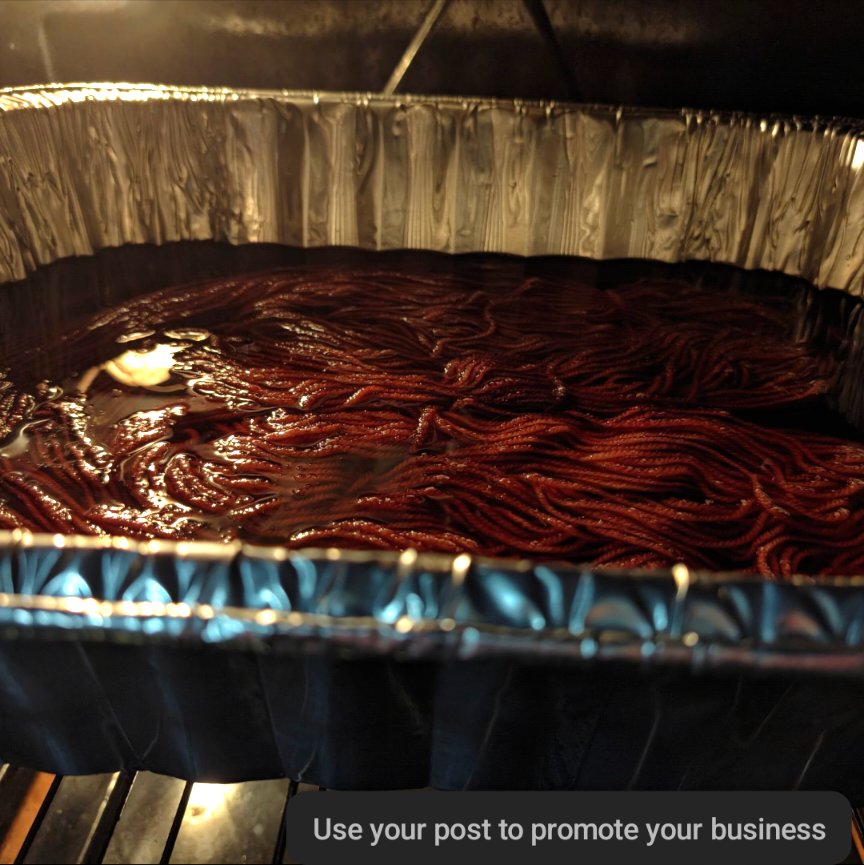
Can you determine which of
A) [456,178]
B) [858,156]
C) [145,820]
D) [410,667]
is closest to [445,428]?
[410,667]

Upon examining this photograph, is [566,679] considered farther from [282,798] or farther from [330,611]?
[282,798]

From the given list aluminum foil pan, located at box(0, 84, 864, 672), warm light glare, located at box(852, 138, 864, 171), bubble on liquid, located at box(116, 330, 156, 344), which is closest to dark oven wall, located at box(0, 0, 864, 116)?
aluminum foil pan, located at box(0, 84, 864, 672)

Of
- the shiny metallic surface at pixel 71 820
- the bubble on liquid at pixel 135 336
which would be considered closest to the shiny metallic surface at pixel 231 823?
the shiny metallic surface at pixel 71 820

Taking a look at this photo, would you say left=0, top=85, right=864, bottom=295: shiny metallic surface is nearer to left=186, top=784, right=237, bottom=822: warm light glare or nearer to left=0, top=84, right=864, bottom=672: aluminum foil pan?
left=0, top=84, right=864, bottom=672: aluminum foil pan

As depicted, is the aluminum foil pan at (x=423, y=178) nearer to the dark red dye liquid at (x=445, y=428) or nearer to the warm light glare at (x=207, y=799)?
the dark red dye liquid at (x=445, y=428)

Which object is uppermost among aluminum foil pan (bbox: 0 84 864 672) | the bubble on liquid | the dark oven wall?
the dark oven wall

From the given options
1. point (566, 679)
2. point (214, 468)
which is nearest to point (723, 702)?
point (566, 679)

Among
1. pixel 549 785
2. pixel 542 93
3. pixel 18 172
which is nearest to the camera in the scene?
pixel 549 785
